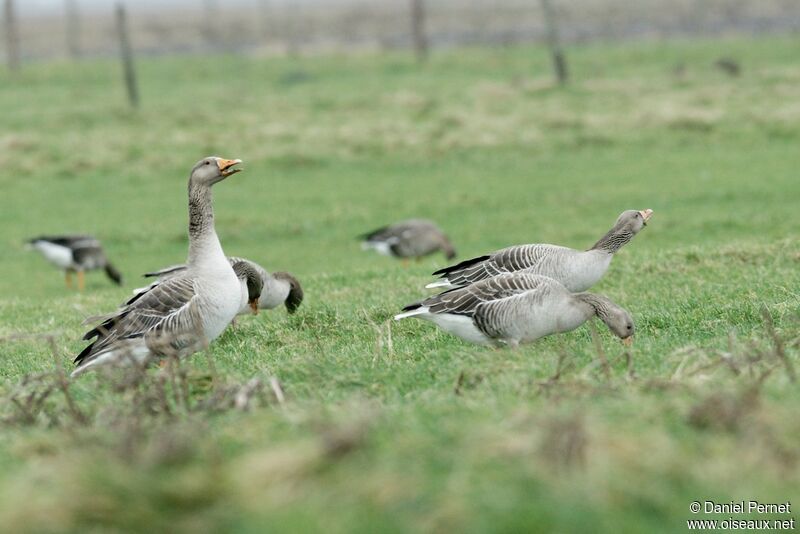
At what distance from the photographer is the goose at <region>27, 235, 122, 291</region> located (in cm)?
1949

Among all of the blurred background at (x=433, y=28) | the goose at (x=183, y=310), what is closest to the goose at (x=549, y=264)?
the goose at (x=183, y=310)

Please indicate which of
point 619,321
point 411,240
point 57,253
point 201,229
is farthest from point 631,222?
point 57,253

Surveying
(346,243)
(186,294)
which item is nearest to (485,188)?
(346,243)

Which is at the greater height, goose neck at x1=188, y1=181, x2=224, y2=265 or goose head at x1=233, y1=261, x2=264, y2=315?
goose neck at x1=188, y1=181, x2=224, y2=265

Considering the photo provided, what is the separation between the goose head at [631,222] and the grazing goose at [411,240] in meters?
8.78

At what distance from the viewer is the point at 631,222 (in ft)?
35.8

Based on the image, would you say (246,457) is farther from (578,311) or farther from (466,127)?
(466,127)

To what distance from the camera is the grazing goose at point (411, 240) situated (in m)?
19.8

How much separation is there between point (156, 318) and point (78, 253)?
10.7 metres

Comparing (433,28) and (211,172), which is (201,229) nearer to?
(211,172)

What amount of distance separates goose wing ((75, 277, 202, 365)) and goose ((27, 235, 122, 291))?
399 inches

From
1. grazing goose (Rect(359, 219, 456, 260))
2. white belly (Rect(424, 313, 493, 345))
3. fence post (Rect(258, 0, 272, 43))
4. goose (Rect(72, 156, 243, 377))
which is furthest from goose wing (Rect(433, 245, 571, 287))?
fence post (Rect(258, 0, 272, 43))

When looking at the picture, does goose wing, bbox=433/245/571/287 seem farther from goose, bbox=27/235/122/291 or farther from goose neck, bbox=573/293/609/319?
goose, bbox=27/235/122/291

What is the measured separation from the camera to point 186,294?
9609 millimetres
